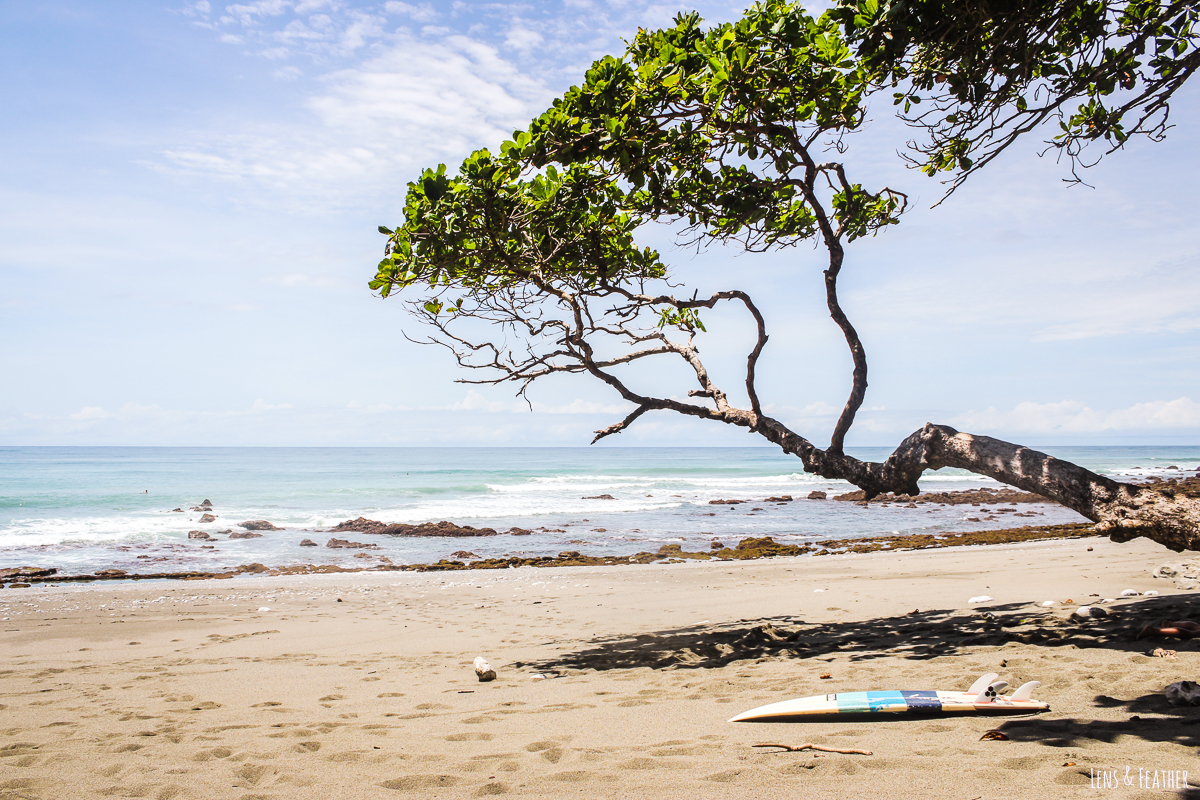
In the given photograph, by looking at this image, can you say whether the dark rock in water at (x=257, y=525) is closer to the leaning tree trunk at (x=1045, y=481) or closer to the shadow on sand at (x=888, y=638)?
the shadow on sand at (x=888, y=638)

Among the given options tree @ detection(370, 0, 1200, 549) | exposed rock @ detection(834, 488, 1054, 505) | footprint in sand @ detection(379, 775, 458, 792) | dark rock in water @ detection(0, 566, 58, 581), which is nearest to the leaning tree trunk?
tree @ detection(370, 0, 1200, 549)

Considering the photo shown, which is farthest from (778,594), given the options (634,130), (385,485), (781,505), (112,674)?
(385,485)

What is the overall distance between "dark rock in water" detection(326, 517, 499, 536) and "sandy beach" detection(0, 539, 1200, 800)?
992cm

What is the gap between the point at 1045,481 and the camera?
4816 mm

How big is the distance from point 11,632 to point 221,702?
585 centimetres

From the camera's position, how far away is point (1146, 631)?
5289mm

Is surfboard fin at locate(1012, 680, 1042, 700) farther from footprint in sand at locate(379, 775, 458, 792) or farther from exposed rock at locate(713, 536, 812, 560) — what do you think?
exposed rock at locate(713, 536, 812, 560)

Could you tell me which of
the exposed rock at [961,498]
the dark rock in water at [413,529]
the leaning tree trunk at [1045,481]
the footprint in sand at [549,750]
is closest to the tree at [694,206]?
the leaning tree trunk at [1045,481]

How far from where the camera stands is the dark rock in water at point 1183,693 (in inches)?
140

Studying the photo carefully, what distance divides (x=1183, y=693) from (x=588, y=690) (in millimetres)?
3739

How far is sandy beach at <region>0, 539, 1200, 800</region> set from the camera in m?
Result: 3.24

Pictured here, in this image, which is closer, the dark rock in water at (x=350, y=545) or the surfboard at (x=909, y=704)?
the surfboard at (x=909, y=704)

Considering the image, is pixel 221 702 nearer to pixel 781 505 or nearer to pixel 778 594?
pixel 778 594

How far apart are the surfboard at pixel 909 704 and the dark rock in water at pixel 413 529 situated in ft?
58.1
